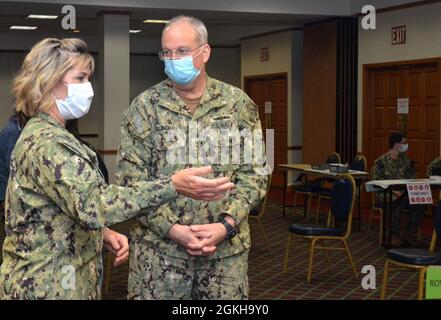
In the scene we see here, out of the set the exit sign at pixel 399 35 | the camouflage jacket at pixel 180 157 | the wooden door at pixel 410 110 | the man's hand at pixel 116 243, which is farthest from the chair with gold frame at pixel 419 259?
the exit sign at pixel 399 35

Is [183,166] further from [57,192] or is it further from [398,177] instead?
[398,177]

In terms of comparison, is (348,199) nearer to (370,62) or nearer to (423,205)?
(423,205)

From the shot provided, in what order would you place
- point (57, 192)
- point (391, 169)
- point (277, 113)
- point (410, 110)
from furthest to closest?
point (277, 113) → point (410, 110) → point (391, 169) → point (57, 192)

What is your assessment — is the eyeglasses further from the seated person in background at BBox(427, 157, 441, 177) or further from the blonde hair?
the seated person in background at BBox(427, 157, 441, 177)

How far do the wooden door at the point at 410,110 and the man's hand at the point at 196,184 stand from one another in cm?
891

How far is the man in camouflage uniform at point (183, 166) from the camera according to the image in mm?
2758

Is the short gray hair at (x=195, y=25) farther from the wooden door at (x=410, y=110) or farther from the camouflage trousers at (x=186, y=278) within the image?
the wooden door at (x=410, y=110)

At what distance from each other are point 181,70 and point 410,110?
9.09m

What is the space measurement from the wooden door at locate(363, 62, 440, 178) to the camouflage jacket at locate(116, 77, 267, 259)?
8.45 metres

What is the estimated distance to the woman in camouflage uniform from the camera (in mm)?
2205

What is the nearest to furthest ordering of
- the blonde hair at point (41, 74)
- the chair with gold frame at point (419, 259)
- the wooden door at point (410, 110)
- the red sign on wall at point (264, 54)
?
the blonde hair at point (41, 74) → the chair with gold frame at point (419, 259) → the wooden door at point (410, 110) → the red sign on wall at point (264, 54)

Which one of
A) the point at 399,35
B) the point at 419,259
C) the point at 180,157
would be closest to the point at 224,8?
the point at 399,35

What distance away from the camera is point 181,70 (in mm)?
2818
